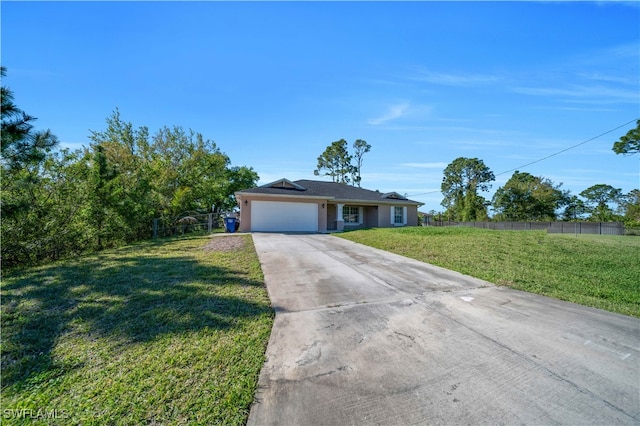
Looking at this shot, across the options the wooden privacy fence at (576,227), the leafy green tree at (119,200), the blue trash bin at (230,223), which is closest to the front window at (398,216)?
the wooden privacy fence at (576,227)

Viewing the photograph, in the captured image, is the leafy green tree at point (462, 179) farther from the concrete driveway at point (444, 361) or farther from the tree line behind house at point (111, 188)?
the concrete driveway at point (444, 361)

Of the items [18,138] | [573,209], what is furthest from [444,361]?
[573,209]

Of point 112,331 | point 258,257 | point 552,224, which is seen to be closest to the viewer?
point 112,331

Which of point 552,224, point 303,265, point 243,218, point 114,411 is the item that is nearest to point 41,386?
point 114,411

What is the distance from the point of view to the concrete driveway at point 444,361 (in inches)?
75.3

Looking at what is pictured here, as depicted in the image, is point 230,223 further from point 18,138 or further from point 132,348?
point 132,348

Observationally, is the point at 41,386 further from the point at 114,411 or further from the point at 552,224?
the point at 552,224

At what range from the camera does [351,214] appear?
71.3ft

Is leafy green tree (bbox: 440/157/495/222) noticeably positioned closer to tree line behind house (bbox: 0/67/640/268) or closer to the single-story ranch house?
tree line behind house (bbox: 0/67/640/268)

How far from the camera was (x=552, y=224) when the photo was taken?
24.9 m

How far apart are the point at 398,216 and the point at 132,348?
70.5 ft

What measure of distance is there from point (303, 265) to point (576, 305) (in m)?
5.38

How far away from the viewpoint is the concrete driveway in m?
1.91

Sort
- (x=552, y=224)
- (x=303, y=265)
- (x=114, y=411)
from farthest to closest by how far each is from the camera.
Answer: (x=552, y=224)
(x=303, y=265)
(x=114, y=411)
